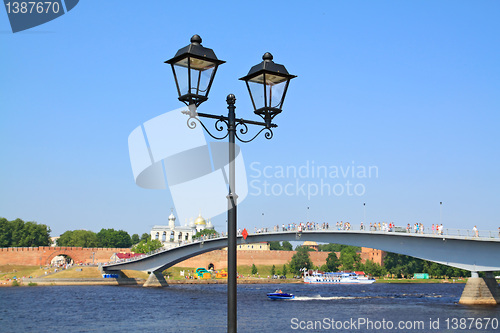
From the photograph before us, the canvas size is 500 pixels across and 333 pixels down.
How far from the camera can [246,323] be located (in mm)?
35656

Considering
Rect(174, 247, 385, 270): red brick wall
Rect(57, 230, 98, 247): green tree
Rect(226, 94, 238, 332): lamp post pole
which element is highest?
Rect(57, 230, 98, 247): green tree

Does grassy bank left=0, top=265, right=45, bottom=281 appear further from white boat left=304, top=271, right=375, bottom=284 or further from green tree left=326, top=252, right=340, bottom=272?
green tree left=326, top=252, right=340, bottom=272

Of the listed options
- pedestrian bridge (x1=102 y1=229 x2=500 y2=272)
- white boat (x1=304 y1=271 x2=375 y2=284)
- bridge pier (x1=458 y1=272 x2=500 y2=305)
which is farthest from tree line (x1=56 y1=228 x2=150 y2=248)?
bridge pier (x1=458 y1=272 x2=500 y2=305)

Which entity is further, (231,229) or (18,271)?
(18,271)

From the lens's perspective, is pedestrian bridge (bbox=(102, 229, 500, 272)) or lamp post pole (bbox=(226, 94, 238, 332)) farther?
pedestrian bridge (bbox=(102, 229, 500, 272))

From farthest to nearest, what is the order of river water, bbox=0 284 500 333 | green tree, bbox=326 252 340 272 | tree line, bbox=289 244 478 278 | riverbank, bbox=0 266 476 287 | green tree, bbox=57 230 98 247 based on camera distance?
green tree, bbox=57 230 98 247 → green tree, bbox=326 252 340 272 → tree line, bbox=289 244 478 278 → riverbank, bbox=0 266 476 287 → river water, bbox=0 284 500 333

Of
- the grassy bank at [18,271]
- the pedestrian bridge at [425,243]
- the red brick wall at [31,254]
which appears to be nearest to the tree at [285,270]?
the red brick wall at [31,254]

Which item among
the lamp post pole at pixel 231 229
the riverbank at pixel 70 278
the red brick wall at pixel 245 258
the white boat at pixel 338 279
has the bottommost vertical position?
the white boat at pixel 338 279

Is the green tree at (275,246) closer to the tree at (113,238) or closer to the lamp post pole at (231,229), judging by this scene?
the tree at (113,238)

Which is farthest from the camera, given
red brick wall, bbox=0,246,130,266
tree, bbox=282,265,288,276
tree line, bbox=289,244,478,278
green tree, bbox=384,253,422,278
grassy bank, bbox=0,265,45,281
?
tree, bbox=282,265,288,276

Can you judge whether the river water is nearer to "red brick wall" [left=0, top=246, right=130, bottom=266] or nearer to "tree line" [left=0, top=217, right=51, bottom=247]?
"red brick wall" [left=0, top=246, right=130, bottom=266]

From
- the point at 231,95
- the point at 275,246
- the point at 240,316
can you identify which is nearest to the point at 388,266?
the point at 275,246

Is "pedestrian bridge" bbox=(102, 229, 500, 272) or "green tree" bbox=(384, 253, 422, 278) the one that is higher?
"pedestrian bridge" bbox=(102, 229, 500, 272)

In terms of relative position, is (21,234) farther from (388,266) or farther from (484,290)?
(484,290)
